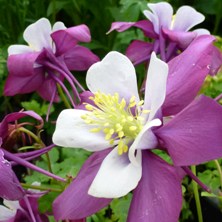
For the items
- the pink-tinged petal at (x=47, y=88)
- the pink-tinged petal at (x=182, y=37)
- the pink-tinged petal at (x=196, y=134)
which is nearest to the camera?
the pink-tinged petal at (x=196, y=134)

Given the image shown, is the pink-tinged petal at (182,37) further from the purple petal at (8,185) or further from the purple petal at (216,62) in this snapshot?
the purple petal at (8,185)

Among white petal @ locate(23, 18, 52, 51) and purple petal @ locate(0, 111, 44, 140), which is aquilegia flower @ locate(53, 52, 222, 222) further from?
white petal @ locate(23, 18, 52, 51)

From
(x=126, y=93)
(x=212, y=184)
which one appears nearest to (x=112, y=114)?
(x=126, y=93)

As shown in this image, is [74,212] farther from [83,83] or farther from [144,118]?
[83,83]

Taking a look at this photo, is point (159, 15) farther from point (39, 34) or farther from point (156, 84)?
point (156, 84)

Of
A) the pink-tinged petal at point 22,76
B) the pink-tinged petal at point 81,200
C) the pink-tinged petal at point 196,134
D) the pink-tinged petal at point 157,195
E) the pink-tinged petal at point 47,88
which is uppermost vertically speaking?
the pink-tinged petal at point 196,134

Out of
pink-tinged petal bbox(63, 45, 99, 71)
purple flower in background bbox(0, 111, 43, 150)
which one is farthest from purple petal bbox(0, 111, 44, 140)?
pink-tinged petal bbox(63, 45, 99, 71)

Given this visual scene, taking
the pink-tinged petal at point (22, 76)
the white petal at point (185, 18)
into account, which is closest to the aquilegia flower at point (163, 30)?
the white petal at point (185, 18)

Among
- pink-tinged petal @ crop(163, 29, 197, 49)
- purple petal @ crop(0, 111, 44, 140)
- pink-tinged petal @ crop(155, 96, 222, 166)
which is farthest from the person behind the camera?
pink-tinged petal @ crop(163, 29, 197, 49)
